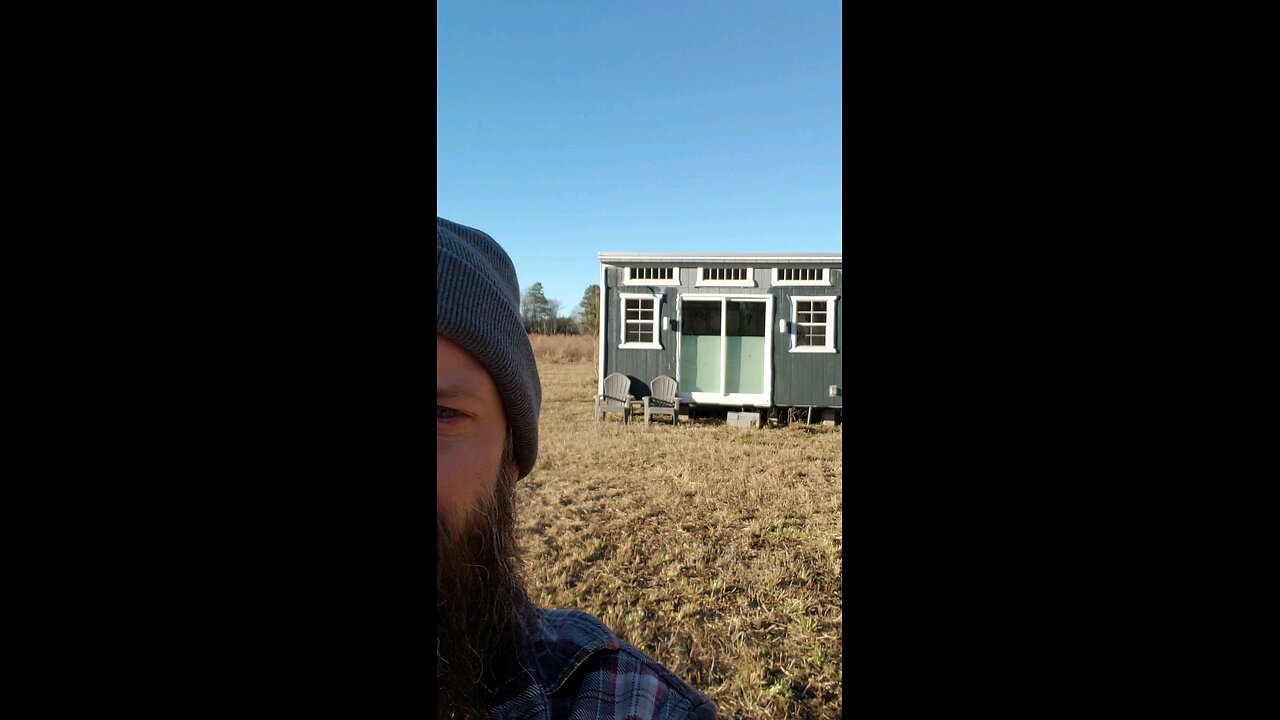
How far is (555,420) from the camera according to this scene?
779 cm

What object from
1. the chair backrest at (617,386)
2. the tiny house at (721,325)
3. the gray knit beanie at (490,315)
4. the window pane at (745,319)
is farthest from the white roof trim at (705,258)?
the gray knit beanie at (490,315)

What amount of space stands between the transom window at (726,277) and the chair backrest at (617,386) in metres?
1.53

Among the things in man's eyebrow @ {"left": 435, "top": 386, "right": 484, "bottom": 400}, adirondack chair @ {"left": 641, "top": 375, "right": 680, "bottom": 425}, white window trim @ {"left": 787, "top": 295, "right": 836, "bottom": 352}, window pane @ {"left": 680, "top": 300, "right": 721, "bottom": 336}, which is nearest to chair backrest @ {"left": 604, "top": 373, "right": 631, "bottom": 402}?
adirondack chair @ {"left": 641, "top": 375, "right": 680, "bottom": 425}

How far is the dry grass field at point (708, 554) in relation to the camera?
243cm

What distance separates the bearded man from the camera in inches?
32.9

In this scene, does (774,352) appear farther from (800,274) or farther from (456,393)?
(456,393)

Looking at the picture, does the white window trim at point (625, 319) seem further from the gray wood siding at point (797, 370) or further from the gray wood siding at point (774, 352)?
the gray wood siding at point (797, 370)

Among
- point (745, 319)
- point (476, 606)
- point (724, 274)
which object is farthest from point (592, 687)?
point (745, 319)

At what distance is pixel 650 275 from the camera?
25.2 feet

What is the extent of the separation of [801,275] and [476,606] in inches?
283

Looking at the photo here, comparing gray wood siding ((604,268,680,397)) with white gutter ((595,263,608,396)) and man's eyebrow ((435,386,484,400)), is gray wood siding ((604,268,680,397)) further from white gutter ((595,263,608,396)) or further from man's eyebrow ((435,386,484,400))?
man's eyebrow ((435,386,484,400))
